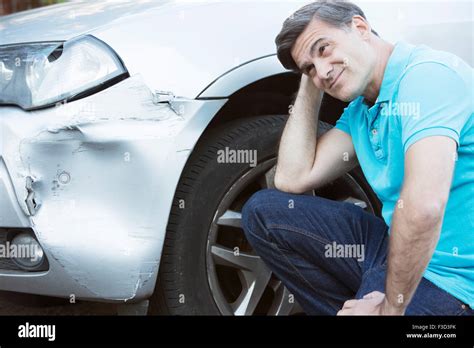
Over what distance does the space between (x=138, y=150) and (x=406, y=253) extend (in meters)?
0.85

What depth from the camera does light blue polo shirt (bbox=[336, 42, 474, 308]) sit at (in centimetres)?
205

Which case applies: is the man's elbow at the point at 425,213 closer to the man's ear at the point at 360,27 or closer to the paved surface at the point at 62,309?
the man's ear at the point at 360,27

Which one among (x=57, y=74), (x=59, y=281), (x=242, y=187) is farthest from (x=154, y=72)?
(x=59, y=281)

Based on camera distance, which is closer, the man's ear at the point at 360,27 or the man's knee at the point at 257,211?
the man's ear at the point at 360,27

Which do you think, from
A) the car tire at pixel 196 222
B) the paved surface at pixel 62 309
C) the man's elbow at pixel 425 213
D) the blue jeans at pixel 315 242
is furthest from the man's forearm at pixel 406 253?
the paved surface at pixel 62 309

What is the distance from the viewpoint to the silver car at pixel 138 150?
7.60 ft

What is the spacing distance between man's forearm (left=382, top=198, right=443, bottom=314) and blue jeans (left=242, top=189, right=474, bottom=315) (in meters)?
0.34

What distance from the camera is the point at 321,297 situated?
8.36 ft

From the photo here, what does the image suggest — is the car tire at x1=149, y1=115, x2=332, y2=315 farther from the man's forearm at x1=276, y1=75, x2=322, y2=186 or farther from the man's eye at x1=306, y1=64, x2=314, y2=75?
the man's eye at x1=306, y1=64, x2=314, y2=75

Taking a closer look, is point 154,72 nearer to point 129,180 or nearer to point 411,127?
point 129,180

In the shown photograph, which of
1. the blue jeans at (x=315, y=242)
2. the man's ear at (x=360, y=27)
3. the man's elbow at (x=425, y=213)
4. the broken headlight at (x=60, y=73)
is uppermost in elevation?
the man's ear at (x=360, y=27)

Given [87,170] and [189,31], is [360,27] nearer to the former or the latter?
[189,31]

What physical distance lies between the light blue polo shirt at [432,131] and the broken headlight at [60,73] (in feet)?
2.62

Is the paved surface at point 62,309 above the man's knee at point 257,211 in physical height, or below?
below
